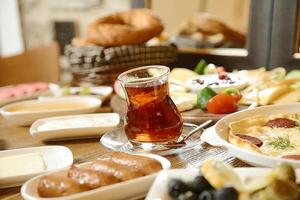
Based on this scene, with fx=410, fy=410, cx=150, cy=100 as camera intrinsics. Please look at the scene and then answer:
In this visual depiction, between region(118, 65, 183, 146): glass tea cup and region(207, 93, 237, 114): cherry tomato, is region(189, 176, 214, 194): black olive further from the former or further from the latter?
region(207, 93, 237, 114): cherry tomato

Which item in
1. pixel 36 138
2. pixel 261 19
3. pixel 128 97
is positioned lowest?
pixel 36 138

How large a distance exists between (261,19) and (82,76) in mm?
770

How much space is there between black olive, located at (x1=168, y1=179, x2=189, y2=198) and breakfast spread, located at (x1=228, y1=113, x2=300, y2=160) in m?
0.24

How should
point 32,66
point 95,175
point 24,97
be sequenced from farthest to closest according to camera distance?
point 32,66 < point 24,97 < point 95,175

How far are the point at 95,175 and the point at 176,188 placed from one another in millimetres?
158

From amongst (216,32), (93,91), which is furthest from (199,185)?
(216,32)

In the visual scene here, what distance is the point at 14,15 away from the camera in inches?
115

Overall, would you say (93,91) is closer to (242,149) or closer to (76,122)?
(76,122)

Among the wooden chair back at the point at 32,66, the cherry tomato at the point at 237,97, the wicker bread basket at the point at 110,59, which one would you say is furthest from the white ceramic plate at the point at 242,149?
the wooden chair back at the point at 32,66

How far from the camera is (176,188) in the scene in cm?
63

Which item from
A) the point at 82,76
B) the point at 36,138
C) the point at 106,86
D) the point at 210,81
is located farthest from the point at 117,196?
the point at 82,76

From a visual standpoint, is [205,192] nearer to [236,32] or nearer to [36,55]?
[236,32]

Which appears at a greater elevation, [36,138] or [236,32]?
[236,32]

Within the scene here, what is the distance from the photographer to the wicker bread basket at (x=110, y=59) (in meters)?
1.62
